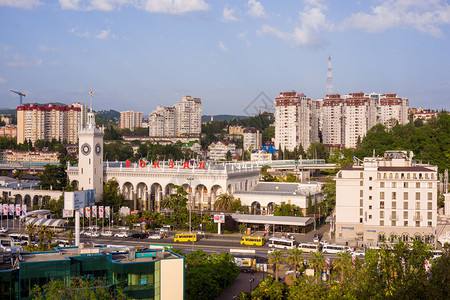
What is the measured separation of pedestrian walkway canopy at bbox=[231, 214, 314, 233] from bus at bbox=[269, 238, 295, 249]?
6.74 metres

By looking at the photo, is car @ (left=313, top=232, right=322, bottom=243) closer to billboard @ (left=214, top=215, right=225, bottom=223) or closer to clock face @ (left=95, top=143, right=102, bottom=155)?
billboard @ (left=214, top=215, right=225, bottom=223)

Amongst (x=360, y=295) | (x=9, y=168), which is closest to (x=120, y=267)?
(x=360, y=295)

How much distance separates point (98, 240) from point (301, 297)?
31.7m

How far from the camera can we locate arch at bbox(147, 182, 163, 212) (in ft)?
262

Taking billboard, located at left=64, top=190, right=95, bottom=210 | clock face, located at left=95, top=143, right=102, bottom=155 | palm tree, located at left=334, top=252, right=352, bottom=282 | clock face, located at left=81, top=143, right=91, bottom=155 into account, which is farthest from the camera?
clock face, located at left=95, top=143, right=102, bottom=155

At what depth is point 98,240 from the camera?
58594 millimetres

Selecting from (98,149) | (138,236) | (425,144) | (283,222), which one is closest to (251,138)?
(425,144)

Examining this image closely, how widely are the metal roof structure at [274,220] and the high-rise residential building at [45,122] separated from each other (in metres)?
136

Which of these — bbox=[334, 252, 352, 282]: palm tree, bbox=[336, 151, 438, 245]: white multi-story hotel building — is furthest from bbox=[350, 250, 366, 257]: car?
bbox=[334, 252, 352, 282]: palm tree

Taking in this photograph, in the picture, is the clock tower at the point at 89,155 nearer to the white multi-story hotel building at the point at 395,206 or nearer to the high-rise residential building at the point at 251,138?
the white multi-story hotel building at the point at 395,206

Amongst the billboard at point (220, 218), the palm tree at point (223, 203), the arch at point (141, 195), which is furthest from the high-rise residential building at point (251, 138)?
the billboard at point (220, 218)

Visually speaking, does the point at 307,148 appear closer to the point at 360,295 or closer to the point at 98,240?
the point at 98,240

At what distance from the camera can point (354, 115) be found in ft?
568

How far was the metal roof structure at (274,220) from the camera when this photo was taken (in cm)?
6231
